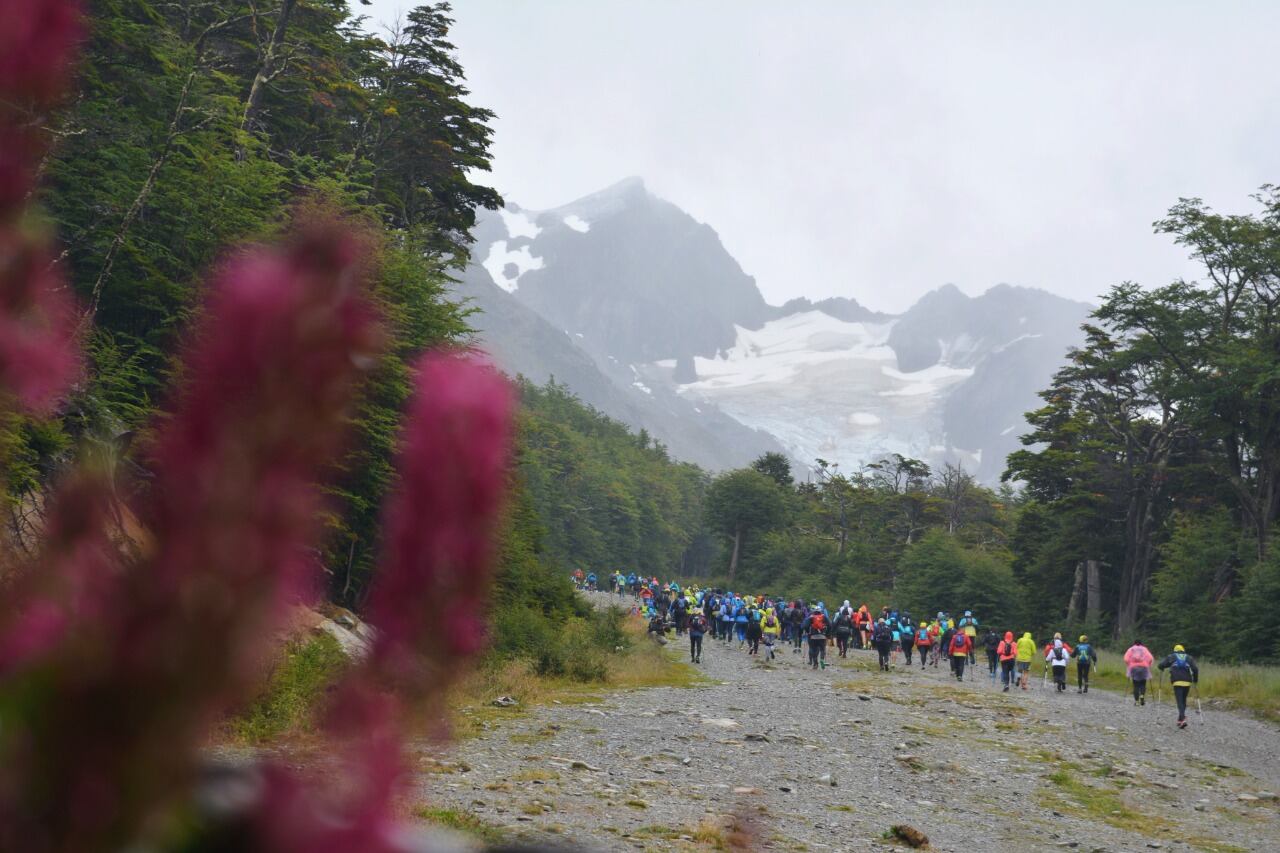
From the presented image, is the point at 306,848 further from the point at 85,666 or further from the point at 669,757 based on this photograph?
the point at 669,757

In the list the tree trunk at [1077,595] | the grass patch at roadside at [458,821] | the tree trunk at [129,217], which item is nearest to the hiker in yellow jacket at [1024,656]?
the tree trunk at [1077,595]

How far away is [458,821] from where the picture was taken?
27.2 feet

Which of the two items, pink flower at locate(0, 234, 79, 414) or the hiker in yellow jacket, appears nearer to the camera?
pink flower at locate(0, 234, 79, 414)

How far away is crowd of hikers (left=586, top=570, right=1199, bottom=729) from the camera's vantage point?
1085 inches

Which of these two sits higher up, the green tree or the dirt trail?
the green tree

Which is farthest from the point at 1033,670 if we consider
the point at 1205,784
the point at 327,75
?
the point at 327,75

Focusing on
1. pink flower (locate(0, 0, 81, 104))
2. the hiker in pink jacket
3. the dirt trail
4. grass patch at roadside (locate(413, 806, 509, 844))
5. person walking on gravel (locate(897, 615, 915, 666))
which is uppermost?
pink flower (locate(0, 0, 81, 104))

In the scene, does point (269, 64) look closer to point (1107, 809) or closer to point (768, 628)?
point (1107, 809)

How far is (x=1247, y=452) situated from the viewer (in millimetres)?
47406

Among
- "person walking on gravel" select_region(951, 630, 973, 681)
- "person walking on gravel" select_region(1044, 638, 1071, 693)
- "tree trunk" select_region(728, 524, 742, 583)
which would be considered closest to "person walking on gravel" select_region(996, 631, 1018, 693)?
"person walking on gravel" select_region(1044, 638, 1071, 693)

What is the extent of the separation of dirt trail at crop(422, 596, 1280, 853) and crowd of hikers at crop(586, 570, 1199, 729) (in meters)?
2.50

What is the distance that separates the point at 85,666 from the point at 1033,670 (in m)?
43.7

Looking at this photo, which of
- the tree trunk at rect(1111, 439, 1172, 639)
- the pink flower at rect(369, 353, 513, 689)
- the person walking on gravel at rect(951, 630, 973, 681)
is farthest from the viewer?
the tree trunk at rect(1111, 439, 1172, 639)

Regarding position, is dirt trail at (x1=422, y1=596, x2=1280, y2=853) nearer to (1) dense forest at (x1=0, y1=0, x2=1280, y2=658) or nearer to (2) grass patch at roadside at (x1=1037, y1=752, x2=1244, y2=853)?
(2) grass patch at roadside at (x1=1037, y1=752, x2=1244, y2=853)
